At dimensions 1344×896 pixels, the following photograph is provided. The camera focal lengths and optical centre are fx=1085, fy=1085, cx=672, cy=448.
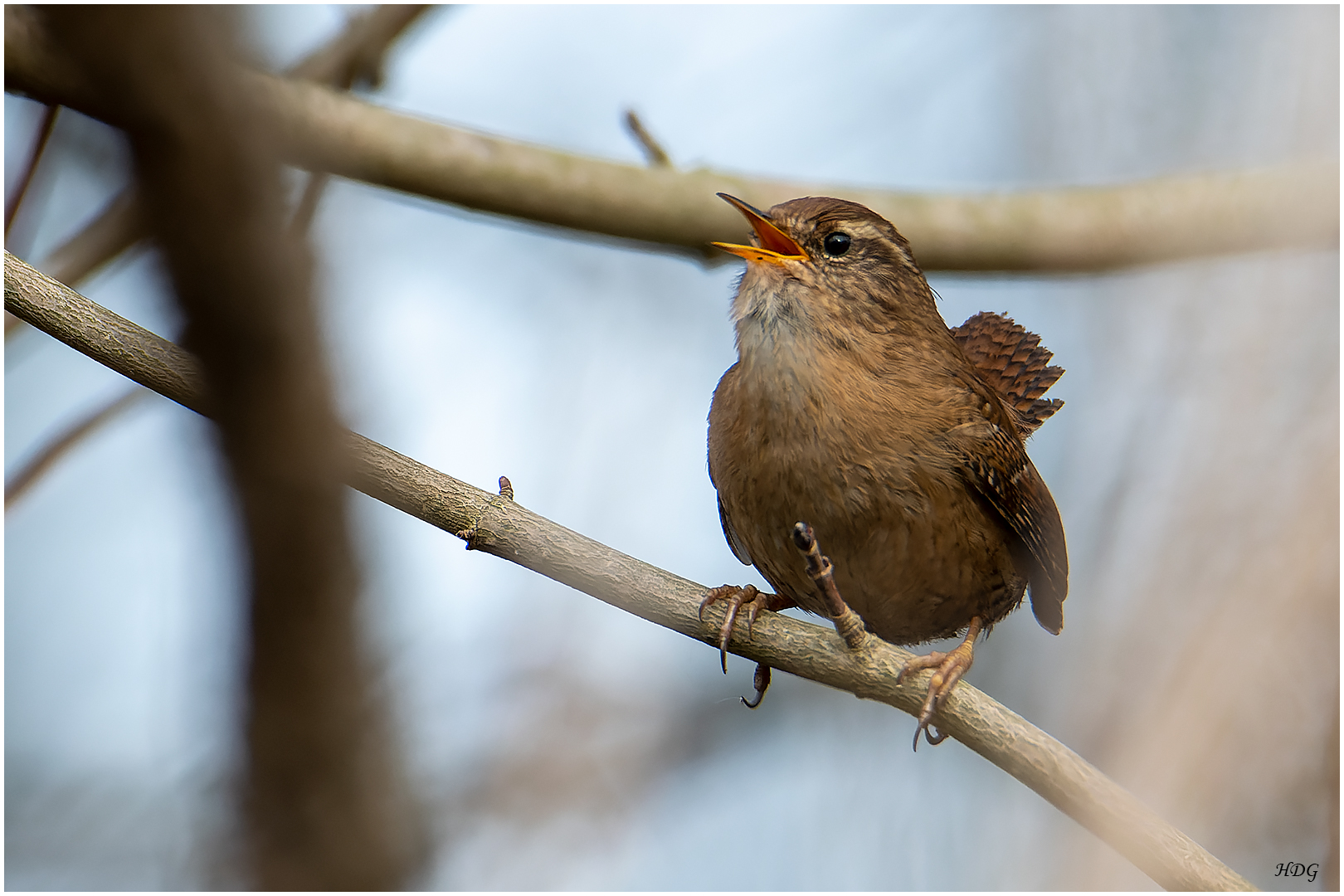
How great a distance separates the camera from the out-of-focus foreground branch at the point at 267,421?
0.88m

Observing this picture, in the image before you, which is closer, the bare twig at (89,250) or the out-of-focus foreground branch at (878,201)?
the bare twig at (89,250)

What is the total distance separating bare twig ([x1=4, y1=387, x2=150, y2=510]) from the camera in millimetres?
2980

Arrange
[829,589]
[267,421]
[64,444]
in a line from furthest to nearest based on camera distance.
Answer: [64,444], [829,589], [267,421]

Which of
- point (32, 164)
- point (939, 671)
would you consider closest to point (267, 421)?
point (32, 164)

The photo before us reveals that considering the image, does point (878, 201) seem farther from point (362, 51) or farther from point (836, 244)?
point (362, 51)

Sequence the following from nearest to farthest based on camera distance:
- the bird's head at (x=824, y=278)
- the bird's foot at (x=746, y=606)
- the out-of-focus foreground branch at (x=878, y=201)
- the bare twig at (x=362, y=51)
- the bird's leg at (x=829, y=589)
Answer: the bird's leg at (x=829, y=589)
the bird's foot at (x=746, y=606)
the bird's head at (x=824, y=278)
the out-of-focus foreground branch at (x=878, y=201)
the bare twig at (x=362, y=51)

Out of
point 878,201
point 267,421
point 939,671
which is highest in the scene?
point 878,201

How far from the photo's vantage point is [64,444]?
3.02 m

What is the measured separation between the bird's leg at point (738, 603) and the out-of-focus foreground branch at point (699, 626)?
116 millimetres

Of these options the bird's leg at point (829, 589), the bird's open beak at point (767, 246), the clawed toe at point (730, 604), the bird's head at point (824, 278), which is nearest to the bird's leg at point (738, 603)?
the clawed toe at point (730, 604)

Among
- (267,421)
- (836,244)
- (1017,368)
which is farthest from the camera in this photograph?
(1017,368)

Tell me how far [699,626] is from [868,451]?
845mm

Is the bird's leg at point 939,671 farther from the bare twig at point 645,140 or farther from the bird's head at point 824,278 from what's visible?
the bare twig at point 645,140

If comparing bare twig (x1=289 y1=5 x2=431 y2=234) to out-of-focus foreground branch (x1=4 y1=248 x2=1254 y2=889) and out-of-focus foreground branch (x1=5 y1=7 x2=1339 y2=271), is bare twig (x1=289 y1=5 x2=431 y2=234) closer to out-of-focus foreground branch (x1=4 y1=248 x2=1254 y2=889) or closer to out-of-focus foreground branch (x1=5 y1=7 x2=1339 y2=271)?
out-of-focus foreground branch (x1=5 y1=7 x2=1339 y2=271)
